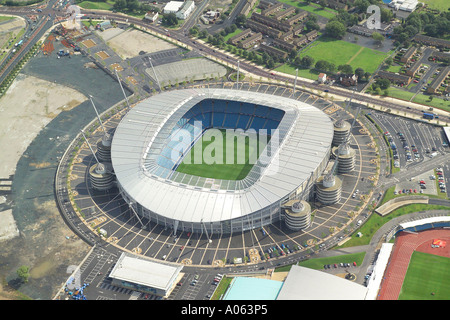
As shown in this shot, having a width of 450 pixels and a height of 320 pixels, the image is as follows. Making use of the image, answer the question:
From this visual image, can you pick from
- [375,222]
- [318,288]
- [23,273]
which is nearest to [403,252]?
[375,222]

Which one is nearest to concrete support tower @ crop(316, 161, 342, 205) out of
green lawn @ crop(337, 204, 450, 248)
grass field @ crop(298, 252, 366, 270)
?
green lawn @ crop(337, 204, 450, 248)

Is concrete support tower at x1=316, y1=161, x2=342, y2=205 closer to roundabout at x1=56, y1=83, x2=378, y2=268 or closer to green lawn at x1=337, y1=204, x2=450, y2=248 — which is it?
roundabout at x1=56, y1=83, x2=378, y2=268

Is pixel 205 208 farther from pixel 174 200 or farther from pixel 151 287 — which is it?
pixel 151 287

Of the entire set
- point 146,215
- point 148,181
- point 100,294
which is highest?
point 148,181

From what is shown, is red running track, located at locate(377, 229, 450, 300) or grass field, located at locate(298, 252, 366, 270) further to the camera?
grass field, located at locate(298, 252, 366, 270)

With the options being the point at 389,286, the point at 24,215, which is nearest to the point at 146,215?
the point at 24,215
